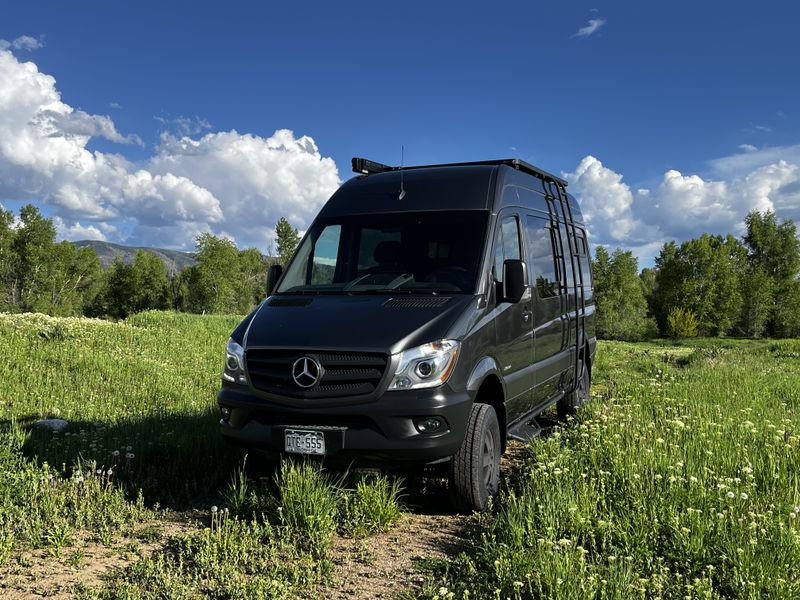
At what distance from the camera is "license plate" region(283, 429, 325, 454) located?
15.8 ft

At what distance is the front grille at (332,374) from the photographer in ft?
15.6

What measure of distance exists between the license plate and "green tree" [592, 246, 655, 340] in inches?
2838

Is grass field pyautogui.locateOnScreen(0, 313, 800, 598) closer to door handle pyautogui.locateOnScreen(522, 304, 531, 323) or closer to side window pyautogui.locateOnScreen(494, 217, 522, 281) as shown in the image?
door handle pyautogui.locateOnScreen(522, 304, 531, 323)

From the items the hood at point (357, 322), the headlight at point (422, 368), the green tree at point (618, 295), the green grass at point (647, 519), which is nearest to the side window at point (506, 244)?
the hood at point (357, 322)

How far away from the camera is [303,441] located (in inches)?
191

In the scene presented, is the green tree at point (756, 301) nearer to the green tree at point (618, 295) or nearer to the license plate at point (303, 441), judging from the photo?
the green tree at point (618, 295)

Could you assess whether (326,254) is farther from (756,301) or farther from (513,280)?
(756,301)

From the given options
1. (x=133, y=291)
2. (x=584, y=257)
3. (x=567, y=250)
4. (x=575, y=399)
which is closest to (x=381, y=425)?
(x=567, y=250)

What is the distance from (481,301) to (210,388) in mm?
6899

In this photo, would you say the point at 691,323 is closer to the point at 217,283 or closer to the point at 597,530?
the point at 217,283

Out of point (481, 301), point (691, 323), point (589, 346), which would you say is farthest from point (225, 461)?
point (691, 323)

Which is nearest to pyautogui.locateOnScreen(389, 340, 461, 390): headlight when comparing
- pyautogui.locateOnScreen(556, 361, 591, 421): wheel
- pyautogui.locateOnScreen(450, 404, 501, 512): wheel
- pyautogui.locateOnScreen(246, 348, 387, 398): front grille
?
pyautogui.locateOnScreen(246, 348, 387, 398): front grille

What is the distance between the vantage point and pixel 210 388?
1094cm

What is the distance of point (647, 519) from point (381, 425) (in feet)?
6.06
